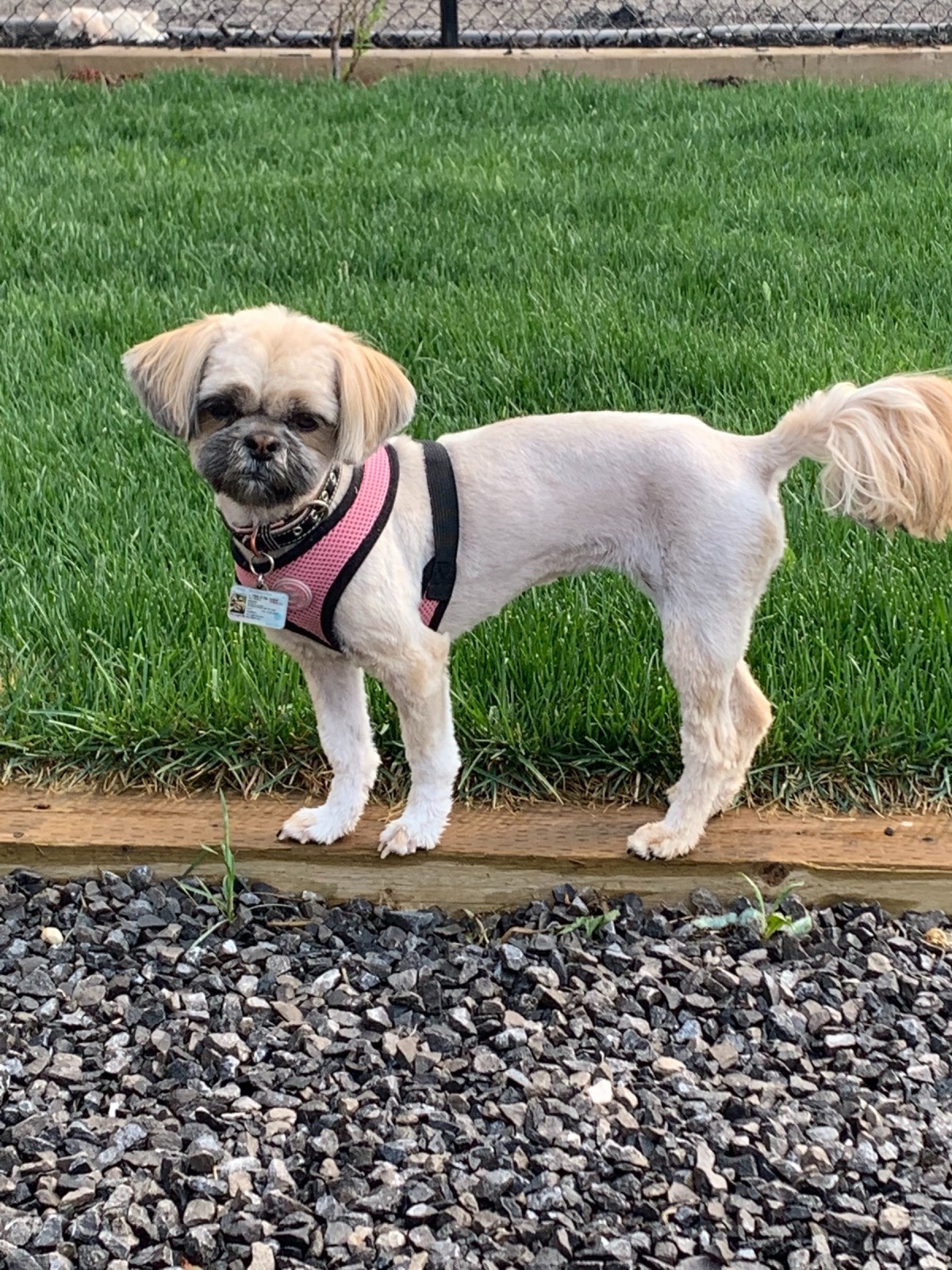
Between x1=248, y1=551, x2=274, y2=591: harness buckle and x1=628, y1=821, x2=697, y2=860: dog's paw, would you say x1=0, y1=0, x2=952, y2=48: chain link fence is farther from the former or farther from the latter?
x1=628, y1=821, x2=697, y2=860: dog's paw

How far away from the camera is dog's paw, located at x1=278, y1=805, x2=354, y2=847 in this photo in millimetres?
3043

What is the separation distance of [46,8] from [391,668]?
1163cm

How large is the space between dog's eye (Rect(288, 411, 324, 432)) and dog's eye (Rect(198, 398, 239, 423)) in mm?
117

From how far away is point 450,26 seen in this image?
1095 cm

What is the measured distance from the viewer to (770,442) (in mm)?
2812

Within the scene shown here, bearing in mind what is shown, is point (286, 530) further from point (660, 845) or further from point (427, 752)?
point (660, 845)

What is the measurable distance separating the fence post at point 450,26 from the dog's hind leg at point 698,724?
9393 mm

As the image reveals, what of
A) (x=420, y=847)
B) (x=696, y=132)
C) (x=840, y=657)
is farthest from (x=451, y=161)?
(x=420, y=847)

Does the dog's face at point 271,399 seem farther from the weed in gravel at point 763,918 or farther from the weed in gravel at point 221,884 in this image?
the weed in gravel at point 763,918

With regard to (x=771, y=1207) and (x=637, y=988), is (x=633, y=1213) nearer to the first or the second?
(x=771, y=1207)

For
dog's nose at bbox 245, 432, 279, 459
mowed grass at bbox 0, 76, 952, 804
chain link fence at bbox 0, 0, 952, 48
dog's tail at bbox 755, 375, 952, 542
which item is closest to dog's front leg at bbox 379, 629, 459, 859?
mowed grass at bbox 0, 76, 952, 804

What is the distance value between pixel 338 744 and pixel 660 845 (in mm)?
777

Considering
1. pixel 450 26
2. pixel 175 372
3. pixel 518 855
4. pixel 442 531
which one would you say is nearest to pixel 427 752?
pixel 518 855

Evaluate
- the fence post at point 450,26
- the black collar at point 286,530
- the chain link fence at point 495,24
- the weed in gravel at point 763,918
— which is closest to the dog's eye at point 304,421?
the black collar at point 286,530
